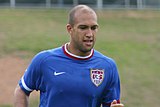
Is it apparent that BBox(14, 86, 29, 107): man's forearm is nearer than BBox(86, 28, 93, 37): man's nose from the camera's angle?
No

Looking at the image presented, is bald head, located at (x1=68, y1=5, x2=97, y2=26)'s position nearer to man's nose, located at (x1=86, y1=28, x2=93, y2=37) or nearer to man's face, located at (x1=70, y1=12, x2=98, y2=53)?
man's face, located at (x1=70, y1=12, x2=98, y2=53)

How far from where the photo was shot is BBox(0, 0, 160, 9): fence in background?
32219 mm

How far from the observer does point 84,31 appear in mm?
4887

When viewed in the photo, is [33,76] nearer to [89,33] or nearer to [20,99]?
[20,99]

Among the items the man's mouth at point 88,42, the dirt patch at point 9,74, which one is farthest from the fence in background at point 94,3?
the man's mouth at point 88,42

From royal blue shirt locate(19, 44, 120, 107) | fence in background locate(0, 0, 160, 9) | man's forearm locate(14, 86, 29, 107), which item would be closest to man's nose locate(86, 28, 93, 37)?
royal blue shirt locate(19, 44, 120, 107)

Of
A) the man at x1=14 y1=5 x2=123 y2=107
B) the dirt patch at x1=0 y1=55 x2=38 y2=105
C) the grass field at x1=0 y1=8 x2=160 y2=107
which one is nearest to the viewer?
the man at x1=14 y1=5 x2=123 y2=107

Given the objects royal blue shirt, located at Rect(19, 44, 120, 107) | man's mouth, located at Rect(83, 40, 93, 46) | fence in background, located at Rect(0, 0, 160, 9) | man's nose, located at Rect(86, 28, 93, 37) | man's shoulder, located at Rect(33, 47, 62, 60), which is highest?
man's nose, located at Rect(86, 28, 93, 37)

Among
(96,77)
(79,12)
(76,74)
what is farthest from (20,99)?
(79,12)

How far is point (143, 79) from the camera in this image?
62.3 ft

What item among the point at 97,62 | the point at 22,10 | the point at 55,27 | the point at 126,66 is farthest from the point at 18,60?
the point at 97,62

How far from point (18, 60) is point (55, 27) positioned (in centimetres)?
780

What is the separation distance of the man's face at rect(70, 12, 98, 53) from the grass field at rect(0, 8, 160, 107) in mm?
11120

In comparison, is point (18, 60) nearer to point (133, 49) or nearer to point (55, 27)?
point (133, 49)
